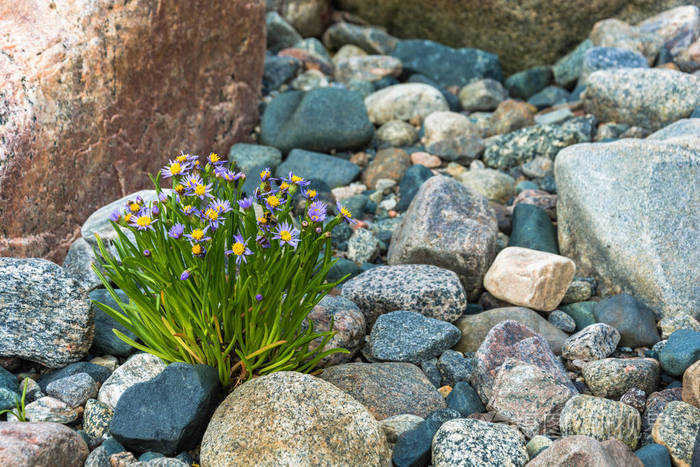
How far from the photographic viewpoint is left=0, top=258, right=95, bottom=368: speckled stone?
10.2 ft

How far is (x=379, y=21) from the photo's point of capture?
351 inches

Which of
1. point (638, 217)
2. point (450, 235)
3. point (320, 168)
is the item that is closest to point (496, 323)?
point (450, 235)

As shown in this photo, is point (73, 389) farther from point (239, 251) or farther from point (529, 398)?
point (529, 398)

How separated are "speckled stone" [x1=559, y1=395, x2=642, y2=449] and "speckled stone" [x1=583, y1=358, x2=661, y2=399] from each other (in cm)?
30

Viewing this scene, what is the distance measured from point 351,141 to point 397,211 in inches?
42.0

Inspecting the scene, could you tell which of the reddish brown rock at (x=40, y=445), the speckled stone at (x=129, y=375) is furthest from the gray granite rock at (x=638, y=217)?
the reddish brown rock at (x=40, y=445)

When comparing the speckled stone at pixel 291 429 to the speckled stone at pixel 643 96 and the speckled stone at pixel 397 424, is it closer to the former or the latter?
the speckled stone at pixel 397 424

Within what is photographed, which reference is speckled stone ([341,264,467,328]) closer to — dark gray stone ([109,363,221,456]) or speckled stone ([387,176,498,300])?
speckled stone ([387,176,498,300])

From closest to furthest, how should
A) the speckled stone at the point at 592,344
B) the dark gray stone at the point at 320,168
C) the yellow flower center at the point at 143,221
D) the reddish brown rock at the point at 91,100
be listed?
the yellow flower center at the point at 143,221 < the speckled stone at the point at 592,344 < the reddish brown rock at the point at 91,100 < the dark gray stone at the point at 320,168

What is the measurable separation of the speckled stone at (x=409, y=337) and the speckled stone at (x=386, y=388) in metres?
0.15

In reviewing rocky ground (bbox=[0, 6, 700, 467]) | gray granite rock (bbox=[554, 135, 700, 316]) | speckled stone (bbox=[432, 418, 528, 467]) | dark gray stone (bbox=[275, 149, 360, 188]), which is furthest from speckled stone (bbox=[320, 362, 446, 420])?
dark gray stone (bbox=[275, 149, 360, 188])

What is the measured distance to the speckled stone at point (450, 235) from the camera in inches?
166

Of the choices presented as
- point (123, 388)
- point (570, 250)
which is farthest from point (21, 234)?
point (570, 250)

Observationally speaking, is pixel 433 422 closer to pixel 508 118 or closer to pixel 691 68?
pixel 508 118
